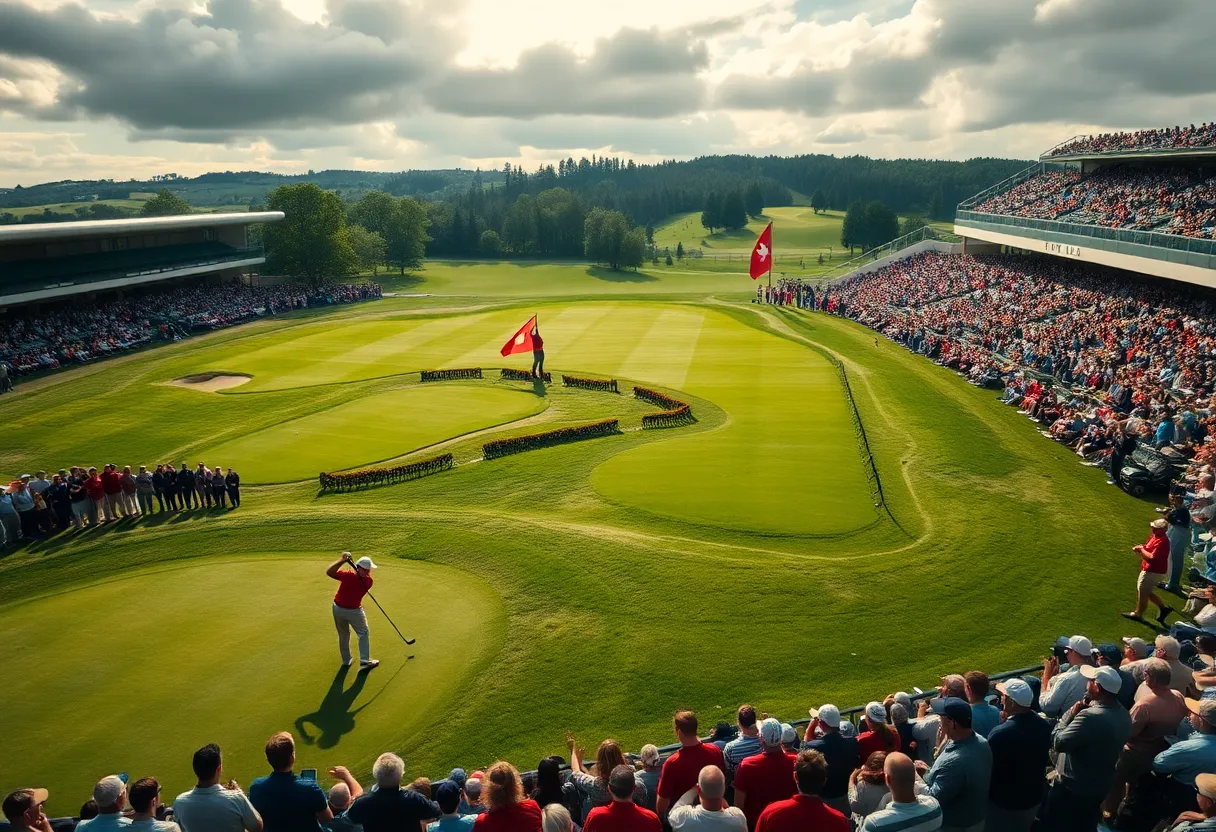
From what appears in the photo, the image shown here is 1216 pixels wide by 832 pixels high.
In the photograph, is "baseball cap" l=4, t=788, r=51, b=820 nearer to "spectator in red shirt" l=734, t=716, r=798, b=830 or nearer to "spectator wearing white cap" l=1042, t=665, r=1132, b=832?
"spectator in red shirt" l=734, t=716, r=798, b=830

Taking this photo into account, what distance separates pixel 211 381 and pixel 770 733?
44143mm

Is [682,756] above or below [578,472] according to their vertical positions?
above

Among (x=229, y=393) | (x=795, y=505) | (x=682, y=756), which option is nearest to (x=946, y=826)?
(x=682, y=756)

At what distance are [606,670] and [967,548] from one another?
36.5ft

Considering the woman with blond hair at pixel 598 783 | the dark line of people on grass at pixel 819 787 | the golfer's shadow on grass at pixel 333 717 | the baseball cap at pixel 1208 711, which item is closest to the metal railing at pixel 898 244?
the golfer's shadow on grass at pixel 333 717

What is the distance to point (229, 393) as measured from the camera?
42.0m

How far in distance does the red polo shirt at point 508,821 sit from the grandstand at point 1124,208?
126 feet

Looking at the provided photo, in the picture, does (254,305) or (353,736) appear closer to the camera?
(353,736)

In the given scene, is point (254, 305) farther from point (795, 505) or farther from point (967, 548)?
point (967, 548)

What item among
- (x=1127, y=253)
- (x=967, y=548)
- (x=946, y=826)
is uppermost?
(x=1127, y=253)

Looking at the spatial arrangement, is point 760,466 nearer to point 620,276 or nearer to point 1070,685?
point 1070,685

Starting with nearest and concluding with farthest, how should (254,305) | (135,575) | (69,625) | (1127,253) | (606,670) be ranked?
(606,670)
(69,625)
(135,575)
(1127,253)
(254,305)

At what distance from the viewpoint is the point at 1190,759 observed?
25.7 ft

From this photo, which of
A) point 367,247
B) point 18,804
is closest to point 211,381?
point 18,804
